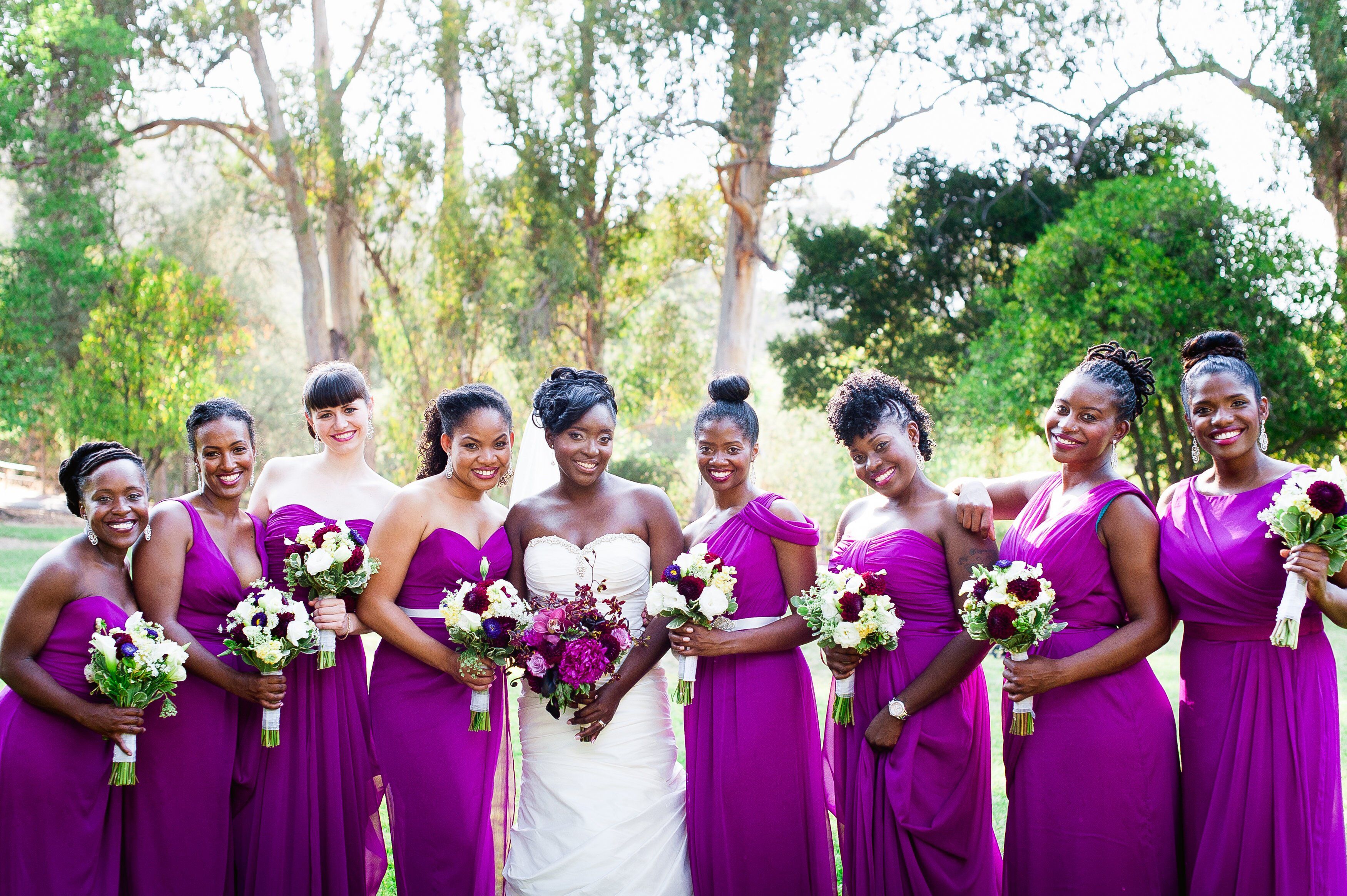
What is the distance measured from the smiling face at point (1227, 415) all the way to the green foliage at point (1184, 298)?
9180 millimetres

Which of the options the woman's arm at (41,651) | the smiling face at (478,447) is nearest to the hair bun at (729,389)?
the smiling face at (478,447)

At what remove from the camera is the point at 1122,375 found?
15.4 feet

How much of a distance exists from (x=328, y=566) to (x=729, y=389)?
200cm

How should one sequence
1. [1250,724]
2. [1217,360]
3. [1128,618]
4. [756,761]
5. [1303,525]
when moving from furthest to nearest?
[756,761] < [1217,360] < [1128,618] < [1250,724] < [1303,525]

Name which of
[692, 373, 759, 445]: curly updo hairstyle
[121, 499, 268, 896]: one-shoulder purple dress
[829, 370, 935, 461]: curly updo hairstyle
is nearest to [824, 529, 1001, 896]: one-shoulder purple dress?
[829, 370, 935, 461]: curly updo hairstyle

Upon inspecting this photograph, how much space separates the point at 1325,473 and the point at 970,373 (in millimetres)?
12088

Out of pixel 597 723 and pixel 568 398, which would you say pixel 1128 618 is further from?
pixel 568 398

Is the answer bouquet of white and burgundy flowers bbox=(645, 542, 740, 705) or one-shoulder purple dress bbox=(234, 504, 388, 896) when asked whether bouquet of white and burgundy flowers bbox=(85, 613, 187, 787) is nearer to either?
one-shoulder purple dress bbox=(234, 504, 388, 896)

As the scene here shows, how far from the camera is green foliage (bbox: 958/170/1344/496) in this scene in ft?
43.6

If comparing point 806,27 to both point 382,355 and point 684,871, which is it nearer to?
point 382,355

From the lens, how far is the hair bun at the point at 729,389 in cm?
512

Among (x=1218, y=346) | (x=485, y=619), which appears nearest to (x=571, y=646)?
(x=485, y=619)

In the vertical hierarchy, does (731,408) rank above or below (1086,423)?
above

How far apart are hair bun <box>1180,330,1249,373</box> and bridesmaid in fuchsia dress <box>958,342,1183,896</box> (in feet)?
1.69
